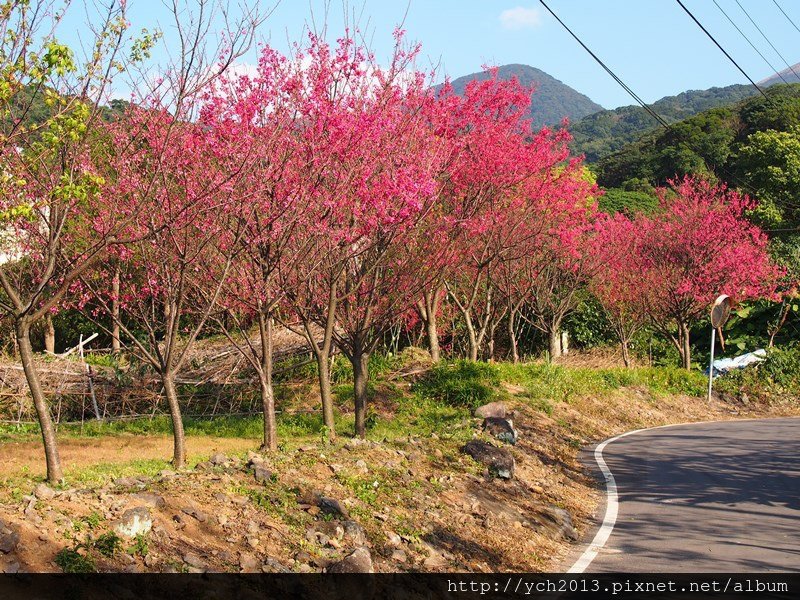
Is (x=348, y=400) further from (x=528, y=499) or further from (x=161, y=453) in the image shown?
(x=528, y=499)

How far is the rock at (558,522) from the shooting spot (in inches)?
382

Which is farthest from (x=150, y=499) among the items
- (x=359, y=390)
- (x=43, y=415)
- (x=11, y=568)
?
(x=359, y=390)

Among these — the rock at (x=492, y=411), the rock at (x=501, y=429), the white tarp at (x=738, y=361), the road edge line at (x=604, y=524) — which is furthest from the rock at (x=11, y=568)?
the white tarp at (x=738, y=361)

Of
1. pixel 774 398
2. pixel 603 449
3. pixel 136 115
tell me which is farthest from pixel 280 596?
pixel 774 398

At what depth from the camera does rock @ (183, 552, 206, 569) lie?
6066 millimetres

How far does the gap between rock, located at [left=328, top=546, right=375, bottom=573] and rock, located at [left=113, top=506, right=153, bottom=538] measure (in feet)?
4.90

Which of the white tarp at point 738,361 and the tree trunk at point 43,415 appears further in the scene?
the white tarp at point 738,361

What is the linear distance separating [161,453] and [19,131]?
24.8ft

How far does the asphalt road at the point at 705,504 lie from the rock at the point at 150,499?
402cm

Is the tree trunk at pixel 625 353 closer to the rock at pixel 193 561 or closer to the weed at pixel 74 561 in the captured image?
the rock at pixel 193 561

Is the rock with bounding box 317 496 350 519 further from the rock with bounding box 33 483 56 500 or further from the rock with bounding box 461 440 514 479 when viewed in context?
the rock with bounding box 461 440 514 479

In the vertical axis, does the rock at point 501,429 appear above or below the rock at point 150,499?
below

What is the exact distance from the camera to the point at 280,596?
244 inches

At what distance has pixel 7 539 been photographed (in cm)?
539
